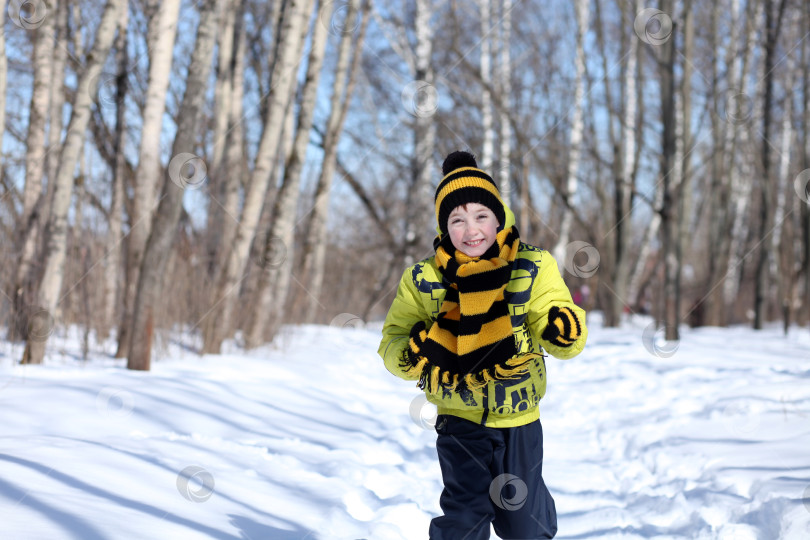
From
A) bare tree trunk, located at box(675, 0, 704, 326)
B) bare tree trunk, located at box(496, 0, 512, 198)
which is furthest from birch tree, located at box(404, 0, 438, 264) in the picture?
bare tree trunk, located at box(675, 0, 704, 326)

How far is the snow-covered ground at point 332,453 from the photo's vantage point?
2.82 meters

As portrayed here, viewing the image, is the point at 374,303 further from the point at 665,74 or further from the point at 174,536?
the point at 174,536

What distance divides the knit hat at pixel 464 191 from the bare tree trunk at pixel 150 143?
452 cm

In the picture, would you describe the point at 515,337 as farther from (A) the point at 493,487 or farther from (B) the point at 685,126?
(B) the point at 685,126

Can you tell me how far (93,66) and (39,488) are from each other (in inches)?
186

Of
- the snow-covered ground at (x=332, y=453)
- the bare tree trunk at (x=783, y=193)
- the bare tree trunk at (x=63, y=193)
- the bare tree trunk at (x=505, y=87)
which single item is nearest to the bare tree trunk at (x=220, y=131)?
the snow-covered ground at (x=332, y=453)

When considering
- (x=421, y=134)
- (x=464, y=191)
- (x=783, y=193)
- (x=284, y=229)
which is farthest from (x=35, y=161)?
(x=783, y=193)

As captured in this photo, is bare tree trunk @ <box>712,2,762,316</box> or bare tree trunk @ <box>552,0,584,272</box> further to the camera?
bare tree trunk @ <box>712,2,762,316</box>

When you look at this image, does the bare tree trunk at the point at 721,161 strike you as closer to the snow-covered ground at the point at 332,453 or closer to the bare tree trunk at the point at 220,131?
the snow-covered ground at the point at 332,453

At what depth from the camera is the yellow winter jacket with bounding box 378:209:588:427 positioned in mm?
2238

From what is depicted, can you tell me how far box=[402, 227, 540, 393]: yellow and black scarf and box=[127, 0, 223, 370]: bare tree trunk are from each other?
4204mm

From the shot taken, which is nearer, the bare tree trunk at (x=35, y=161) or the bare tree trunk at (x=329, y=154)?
the bare tree trunk at (x=35, y=161)

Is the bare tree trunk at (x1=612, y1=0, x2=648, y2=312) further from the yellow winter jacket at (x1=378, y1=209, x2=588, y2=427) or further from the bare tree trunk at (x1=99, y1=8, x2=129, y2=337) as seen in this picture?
the yellow winter jacket at (x1=378, y1=209, x2=588, y2=427)

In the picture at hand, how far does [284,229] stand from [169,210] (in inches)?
114
